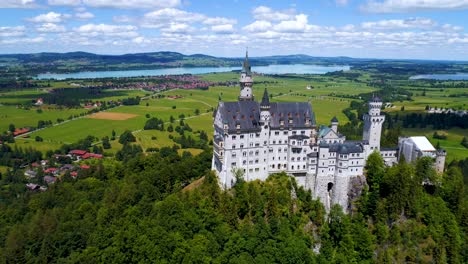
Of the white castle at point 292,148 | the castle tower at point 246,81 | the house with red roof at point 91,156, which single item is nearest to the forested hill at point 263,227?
the white castle at point 292,148

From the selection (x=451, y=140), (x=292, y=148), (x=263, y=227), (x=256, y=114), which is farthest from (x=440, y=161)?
(x=451, y=140)

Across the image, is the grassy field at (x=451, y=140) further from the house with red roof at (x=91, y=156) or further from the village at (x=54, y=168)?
the village at (x=54, y=168)

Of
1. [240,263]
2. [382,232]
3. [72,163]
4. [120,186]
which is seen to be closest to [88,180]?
[120,186]

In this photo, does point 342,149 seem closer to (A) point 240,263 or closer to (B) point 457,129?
(A) point 240,263

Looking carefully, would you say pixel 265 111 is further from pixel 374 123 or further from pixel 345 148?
pixel 374 123

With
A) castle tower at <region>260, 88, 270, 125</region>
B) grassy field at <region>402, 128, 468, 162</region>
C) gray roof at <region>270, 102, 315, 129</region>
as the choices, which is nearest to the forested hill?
gray roof at <region>270, 102, 315, 129</region>
